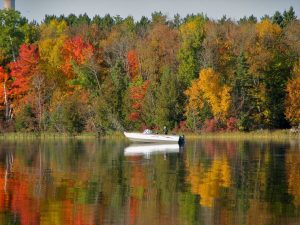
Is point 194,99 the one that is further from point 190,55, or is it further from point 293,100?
point 293,100

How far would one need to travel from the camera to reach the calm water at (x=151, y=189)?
28.3 metres

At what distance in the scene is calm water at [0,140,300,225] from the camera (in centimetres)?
2828

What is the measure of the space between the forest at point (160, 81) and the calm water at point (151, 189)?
3888 cm

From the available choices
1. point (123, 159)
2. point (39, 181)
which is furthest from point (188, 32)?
point (39, 181)

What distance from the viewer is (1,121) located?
105 meters

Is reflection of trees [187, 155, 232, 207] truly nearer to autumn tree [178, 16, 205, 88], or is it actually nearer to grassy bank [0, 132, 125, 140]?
grassy bank [0, 132, 125, 140]

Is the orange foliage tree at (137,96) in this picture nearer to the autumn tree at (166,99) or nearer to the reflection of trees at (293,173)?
the autumn tree at (166,99)

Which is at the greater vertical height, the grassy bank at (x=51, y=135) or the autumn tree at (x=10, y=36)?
the autumn tree at (x=10, y=36)

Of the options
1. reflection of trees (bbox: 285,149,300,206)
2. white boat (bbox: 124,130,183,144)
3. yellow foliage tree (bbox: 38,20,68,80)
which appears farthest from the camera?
yellow foliage tree (bbox: 38,20,68,80)

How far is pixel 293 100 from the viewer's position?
97.4 m

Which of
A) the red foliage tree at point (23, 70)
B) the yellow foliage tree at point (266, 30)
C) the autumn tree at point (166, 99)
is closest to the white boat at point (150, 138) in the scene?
the autumn tree at point (166, 99)

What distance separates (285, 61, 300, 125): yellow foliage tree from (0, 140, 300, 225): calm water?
37.7m

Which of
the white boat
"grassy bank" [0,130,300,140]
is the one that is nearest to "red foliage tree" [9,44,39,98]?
"grassy bank" [0,130,300,140]

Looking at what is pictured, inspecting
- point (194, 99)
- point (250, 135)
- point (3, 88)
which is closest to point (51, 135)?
point (3, 88)
